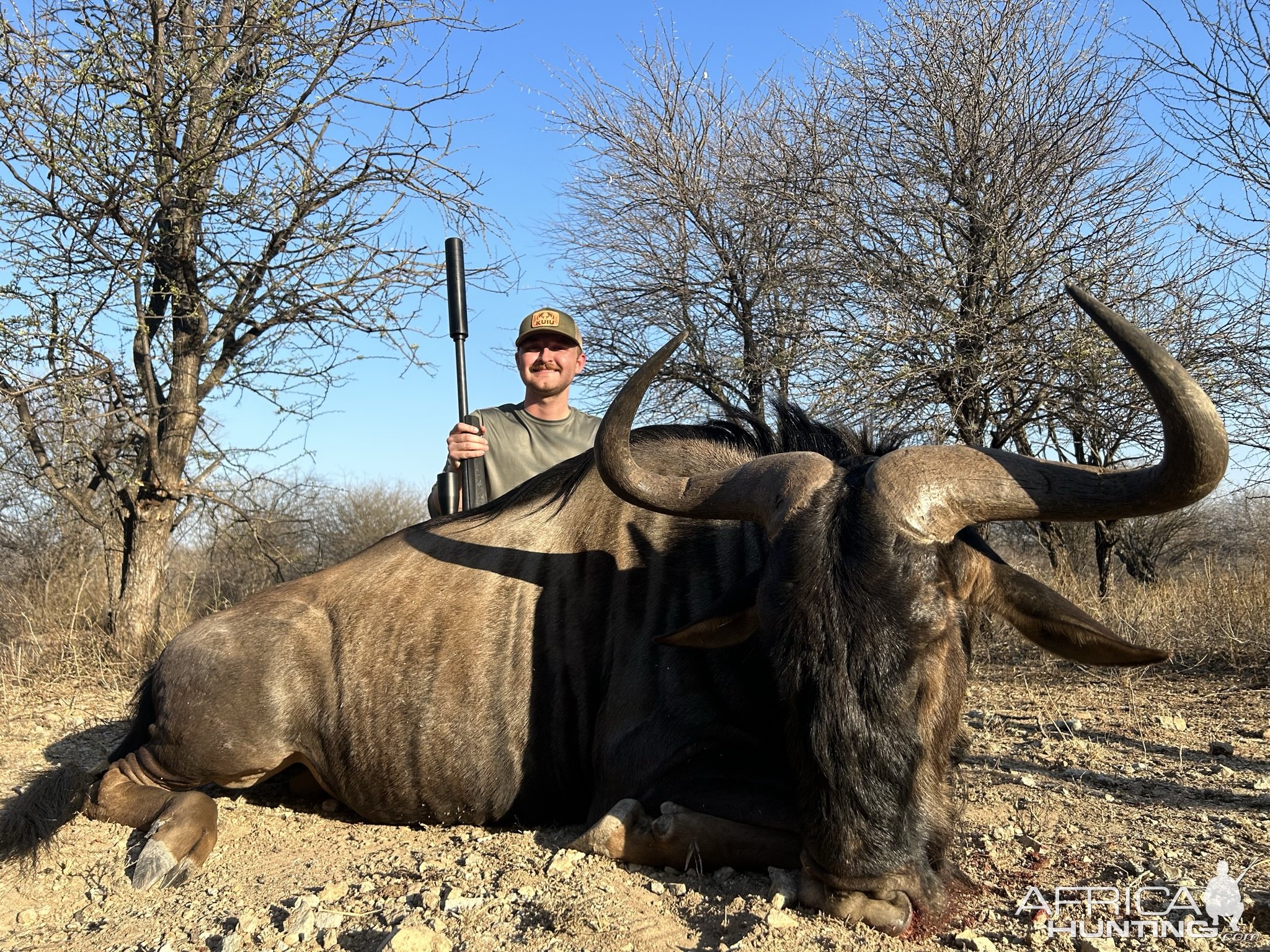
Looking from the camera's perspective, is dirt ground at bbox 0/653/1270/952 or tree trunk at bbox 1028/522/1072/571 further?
tree trunk at bbox 1028/522/1072/571

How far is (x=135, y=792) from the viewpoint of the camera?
4.25 metres

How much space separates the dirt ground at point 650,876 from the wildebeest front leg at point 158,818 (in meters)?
0.07

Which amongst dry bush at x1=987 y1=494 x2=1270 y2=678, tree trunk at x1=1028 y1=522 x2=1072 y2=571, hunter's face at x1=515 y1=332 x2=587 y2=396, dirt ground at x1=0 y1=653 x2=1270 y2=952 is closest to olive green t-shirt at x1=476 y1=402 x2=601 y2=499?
hunter's face at x1=515 y1=332 x2=587 y2=396

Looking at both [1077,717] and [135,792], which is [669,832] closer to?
[135,792]

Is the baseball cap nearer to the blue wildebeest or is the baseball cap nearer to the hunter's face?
the hunter's face

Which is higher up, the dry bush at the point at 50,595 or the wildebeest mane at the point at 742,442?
the wildebeest mane at the point at 742,442

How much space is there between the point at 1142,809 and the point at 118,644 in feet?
23.5

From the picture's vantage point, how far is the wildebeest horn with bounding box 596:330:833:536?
10.5 feet

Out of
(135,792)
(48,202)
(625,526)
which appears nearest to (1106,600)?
(625,526)

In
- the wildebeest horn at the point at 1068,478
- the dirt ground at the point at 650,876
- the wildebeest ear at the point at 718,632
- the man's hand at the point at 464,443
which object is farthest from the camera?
the man's hand at the point at 464,443

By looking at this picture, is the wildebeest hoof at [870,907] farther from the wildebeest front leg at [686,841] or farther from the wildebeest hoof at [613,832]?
the wildebeest hoof at [613,832]

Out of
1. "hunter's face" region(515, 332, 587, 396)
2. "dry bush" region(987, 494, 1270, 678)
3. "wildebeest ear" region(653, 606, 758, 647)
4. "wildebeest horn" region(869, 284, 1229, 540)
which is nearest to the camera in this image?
"wildebeest horn" region(869, 284, 1229, 540)

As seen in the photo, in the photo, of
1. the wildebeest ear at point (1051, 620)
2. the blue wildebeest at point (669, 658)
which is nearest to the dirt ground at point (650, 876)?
the blue wildebeest at point (669, 658)

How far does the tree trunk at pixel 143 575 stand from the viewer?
25.8 feet
